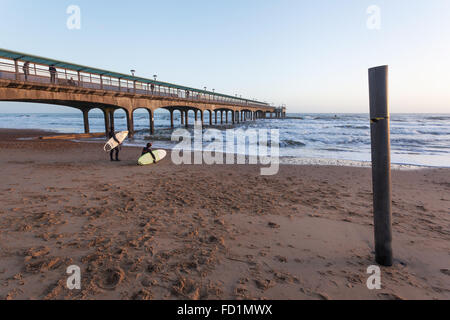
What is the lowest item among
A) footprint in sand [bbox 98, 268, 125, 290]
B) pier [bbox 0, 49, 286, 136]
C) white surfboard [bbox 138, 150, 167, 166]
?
footprint in sand [bbox 98, 268, 125, 290]

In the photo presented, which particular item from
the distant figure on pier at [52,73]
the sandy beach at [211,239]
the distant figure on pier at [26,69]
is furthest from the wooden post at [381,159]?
the distant figure on pier at [52,73]

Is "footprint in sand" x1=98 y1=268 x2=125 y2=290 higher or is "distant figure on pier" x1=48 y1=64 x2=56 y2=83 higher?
"distant figure on pier" x1=48 y1=64 x2=56 y2=83

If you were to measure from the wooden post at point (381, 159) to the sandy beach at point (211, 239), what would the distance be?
1.31 ft

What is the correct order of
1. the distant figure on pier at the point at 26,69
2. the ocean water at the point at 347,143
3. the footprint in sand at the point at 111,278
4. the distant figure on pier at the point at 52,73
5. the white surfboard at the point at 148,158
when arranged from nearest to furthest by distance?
the footprint in sand at the point at 111,278, the white surfboard at the point at 148,158, the ocean water at the point at 347,143, the distant figure on pier at the point at 26,69, the distant figure on pier at the point at 52,73

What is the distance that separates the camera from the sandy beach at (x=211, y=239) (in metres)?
2.90

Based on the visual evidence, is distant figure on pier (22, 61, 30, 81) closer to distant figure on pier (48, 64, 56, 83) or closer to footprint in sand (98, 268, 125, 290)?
distant figure on pier (48, 64, 56, 83)

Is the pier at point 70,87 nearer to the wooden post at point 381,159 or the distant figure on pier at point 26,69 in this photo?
the distant figure on pier at point 26,69

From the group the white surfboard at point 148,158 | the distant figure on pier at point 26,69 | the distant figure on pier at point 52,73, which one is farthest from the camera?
the distant figure on pier at point 52,73

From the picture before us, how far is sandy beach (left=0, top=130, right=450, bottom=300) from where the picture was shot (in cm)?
290

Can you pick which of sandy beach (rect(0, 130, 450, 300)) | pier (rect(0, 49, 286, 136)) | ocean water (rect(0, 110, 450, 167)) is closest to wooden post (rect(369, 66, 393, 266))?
sandy beach (rect(0, 130, 450, 300))

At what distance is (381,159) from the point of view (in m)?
3.23

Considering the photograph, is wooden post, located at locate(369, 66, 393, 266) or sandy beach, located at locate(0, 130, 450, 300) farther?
wooden post, located at locate(369, 66, 393, 266)

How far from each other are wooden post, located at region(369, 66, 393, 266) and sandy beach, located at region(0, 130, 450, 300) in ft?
1.31
